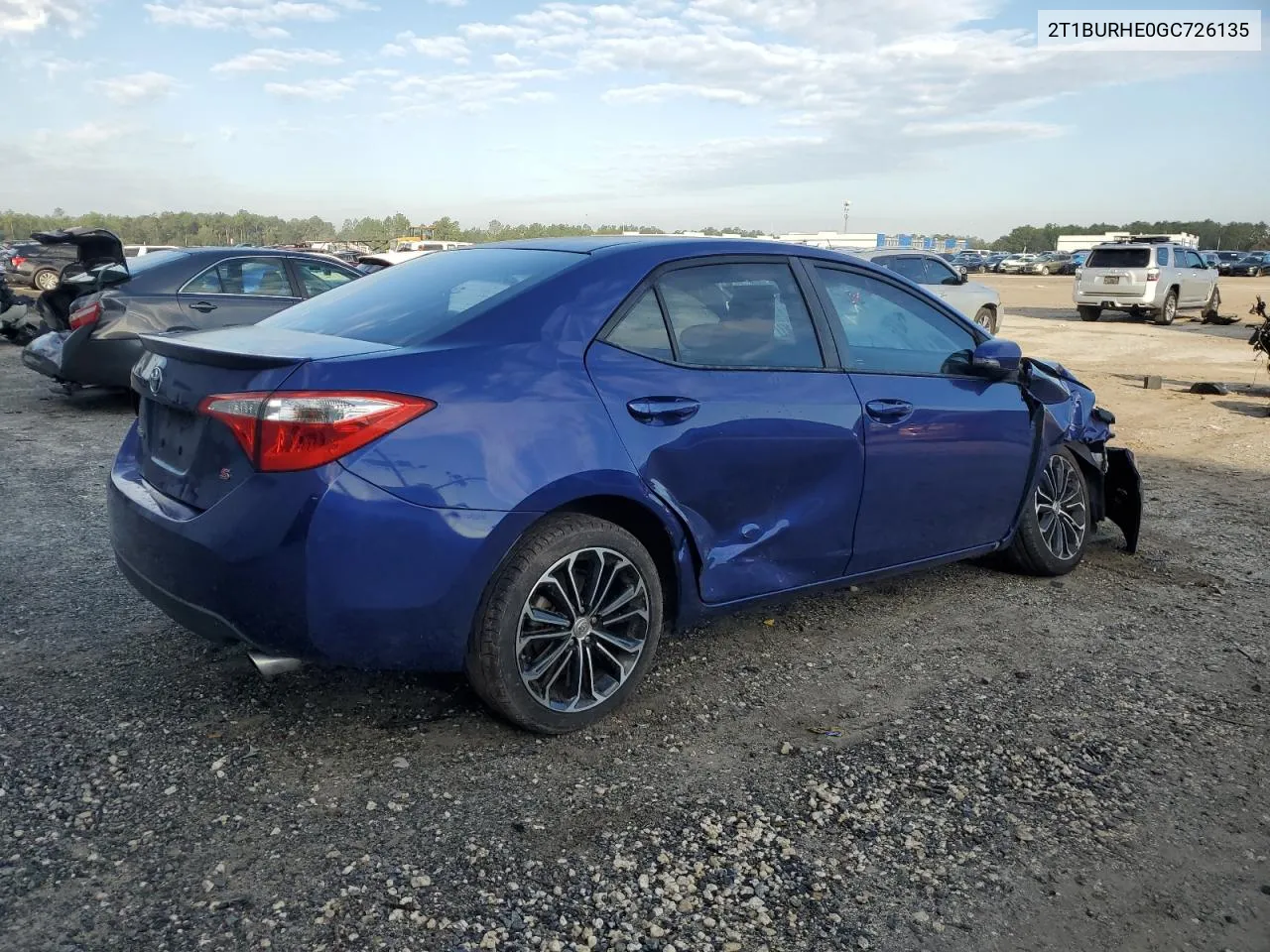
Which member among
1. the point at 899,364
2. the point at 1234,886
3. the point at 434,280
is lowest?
the point at 1234,886

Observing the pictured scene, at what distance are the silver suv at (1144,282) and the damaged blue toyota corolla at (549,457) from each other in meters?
22.5

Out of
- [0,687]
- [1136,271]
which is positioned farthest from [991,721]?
[1136,271]

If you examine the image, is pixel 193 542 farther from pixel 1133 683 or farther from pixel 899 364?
pixel 1133 683

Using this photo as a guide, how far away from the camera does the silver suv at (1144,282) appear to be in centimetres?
2434

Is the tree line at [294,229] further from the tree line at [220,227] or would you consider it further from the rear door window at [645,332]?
the rear door window at [645,332]

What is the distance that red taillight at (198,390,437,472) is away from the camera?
288 cm

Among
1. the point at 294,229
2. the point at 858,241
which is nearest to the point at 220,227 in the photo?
the point at 294,229

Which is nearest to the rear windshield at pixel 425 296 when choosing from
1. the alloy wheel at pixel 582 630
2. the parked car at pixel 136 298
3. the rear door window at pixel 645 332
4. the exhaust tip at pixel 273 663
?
the rear door window at pixel 645 332

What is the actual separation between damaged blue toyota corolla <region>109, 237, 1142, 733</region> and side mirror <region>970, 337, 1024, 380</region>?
0.01 meters

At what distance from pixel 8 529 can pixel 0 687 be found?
2334 mm

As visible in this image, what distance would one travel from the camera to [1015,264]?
70625 millimetres

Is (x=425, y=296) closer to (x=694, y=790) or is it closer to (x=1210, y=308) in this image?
(x=694, y=790)

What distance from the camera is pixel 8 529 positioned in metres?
5.59

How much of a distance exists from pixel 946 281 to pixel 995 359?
532 inches
